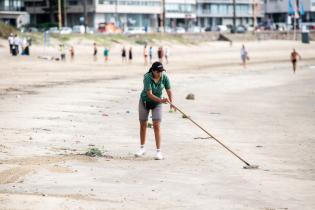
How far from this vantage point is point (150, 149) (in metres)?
13.7

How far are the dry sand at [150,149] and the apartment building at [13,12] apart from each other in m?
54.7

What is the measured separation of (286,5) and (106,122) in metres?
119

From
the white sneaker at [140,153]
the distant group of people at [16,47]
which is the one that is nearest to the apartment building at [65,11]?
the distant group of people at [16,47]

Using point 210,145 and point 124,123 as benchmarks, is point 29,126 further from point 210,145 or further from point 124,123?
point 210,145

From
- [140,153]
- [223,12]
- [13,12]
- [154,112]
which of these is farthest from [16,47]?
[223,12]

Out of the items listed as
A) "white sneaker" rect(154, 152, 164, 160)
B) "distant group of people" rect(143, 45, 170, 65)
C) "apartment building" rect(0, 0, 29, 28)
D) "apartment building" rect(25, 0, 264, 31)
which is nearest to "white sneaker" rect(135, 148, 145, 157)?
"white sneaker" rect(154, 152, 164, 160)

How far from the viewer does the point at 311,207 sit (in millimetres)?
9383

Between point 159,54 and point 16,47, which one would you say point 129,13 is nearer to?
point 159,54

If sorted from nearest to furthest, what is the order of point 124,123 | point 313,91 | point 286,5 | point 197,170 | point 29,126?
1. point 197,170
2. point 29,126
3. point 124,123
4. point 313,91
5. point 286,5

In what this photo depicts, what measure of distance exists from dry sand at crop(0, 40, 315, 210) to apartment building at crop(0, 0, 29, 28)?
2154 inches

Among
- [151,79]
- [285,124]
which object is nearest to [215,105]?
[285,124]

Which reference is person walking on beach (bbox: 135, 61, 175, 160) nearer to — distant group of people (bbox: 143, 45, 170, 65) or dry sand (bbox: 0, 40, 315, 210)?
dry sand (bbox: 0, 40, 315, 210)

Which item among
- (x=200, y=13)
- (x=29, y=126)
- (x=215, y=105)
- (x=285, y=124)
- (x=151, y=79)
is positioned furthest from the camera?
(x=200, y=13)

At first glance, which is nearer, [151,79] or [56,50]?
[151,79]
